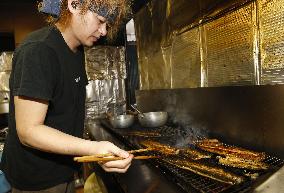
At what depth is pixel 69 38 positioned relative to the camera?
1932 mm

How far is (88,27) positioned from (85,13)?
100 millimetres

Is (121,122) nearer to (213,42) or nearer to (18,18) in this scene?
(213,42)

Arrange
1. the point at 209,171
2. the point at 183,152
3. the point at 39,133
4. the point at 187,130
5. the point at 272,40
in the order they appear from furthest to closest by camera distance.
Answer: the point at 187,130, the point at 183,152, the point at 272,40, the point at 209,171, the point at 39,133

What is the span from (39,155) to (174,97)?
248cm

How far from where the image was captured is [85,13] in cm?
174

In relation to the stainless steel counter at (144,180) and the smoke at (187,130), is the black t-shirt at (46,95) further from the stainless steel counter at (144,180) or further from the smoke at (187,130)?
the smoke at (187,130)

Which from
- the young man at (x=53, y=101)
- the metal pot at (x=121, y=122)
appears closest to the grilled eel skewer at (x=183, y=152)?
the young man at (x=53, y=101)

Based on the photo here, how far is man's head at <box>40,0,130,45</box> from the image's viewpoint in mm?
1720

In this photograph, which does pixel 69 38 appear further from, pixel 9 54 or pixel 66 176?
pixel 9 54

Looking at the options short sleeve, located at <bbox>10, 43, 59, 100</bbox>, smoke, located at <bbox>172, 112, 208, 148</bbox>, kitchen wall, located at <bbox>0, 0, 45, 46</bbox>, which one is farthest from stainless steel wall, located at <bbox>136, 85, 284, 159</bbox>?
kitchen wall, located at <bbox>0, 0, 45, 46</bbox>

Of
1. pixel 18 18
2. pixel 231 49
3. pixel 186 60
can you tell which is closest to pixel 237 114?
pixel 231 49

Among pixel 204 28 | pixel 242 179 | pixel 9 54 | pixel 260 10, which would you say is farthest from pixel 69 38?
pixel 9 54

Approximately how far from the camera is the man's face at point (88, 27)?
69.1 inches

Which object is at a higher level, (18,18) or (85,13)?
(18,18)
